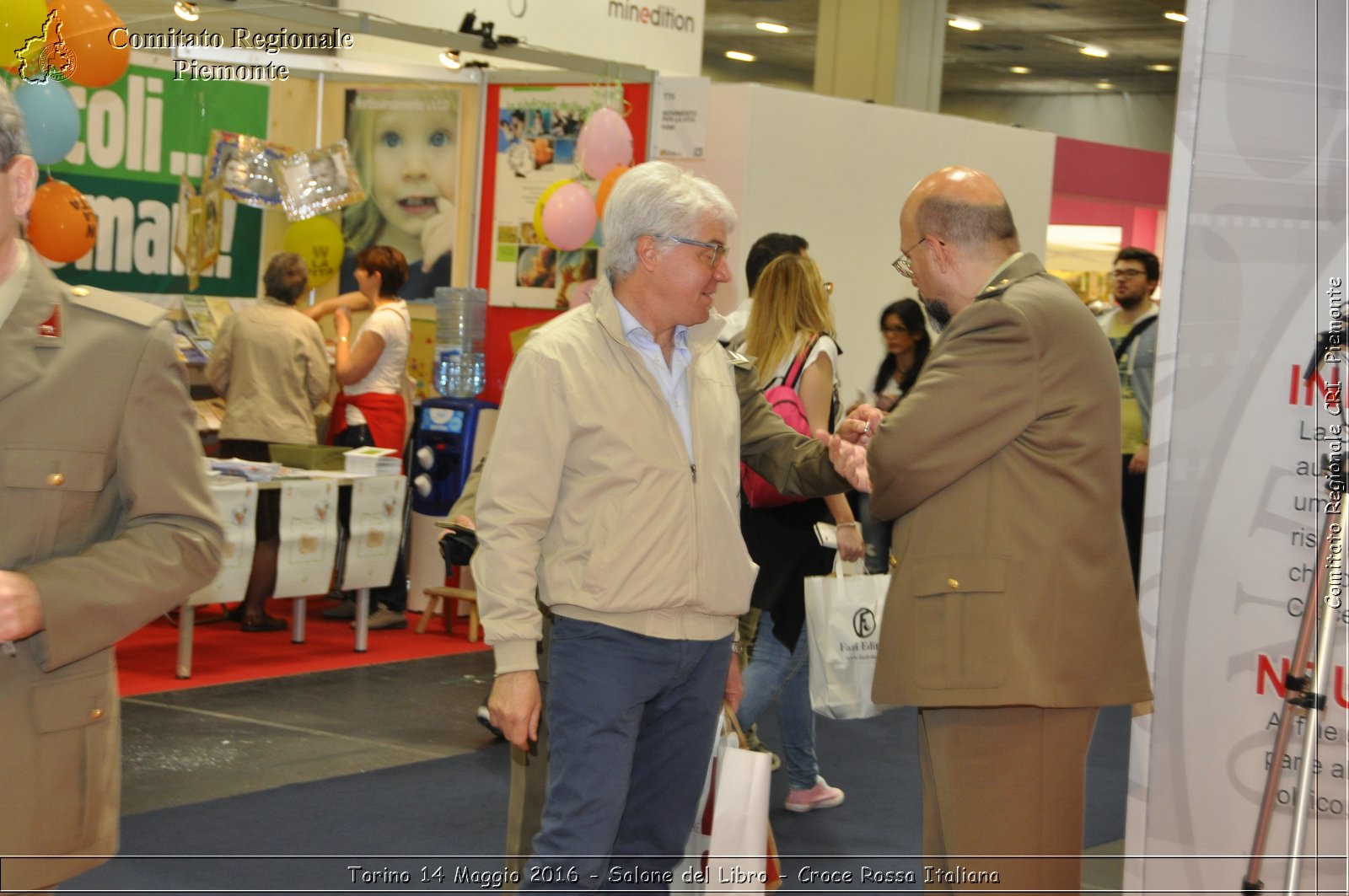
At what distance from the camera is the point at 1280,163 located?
288cm

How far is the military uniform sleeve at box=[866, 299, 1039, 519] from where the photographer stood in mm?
2330

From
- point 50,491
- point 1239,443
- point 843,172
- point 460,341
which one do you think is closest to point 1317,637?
point 1239,443

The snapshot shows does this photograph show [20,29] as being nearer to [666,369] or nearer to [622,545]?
[666,369]

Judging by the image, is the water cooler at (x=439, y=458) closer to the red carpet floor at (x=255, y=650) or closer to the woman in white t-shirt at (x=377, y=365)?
the woman in white t-shirt at (x=377, y=365)

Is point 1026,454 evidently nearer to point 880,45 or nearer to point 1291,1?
point 1291,1

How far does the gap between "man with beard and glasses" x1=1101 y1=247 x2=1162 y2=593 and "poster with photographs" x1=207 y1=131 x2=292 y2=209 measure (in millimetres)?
4420

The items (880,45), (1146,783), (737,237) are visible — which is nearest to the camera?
(1146,783)

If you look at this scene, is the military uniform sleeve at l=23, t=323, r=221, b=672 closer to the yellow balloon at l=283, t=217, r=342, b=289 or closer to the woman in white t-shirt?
the woman in white t-shirt

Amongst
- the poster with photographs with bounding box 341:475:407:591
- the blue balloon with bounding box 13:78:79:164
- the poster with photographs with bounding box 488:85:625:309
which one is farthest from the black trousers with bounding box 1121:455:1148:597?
the blue balloon with bounding box 13:78:79:164

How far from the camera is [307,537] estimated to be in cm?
598

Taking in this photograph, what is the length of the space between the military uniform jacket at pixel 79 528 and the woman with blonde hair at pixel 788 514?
247 cm

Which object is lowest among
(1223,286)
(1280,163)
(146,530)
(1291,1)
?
(146,530)

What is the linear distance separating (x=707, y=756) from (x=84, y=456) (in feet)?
4.37

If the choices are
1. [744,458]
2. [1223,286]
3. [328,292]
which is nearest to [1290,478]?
[1223,286]
